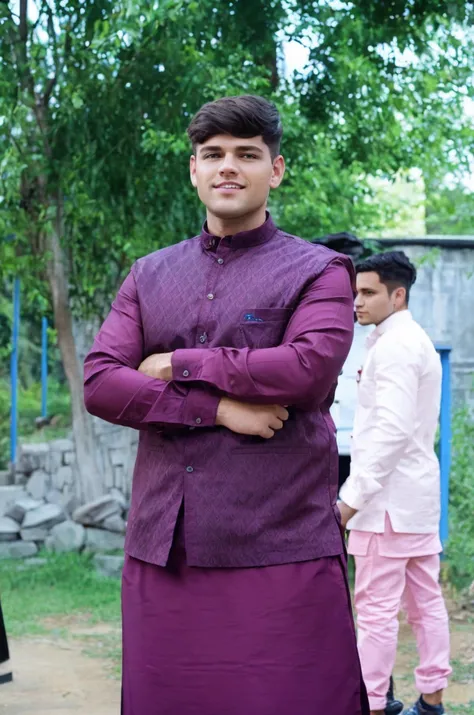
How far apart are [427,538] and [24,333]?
1211cm

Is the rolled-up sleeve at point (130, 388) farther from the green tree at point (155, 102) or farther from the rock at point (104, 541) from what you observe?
the rock at point (104, 541)

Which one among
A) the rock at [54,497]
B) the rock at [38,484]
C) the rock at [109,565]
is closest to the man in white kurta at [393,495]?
the rock at [109,565]

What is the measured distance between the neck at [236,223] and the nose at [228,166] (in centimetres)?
13

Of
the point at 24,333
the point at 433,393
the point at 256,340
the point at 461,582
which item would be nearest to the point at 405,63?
the point at 461,582

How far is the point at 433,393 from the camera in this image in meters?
4.48

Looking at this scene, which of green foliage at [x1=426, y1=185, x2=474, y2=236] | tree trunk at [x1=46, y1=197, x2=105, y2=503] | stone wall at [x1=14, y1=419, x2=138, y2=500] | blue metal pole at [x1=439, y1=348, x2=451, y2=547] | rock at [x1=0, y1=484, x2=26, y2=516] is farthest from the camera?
green foliage at [x1=426, y1=185, x2=474, y2=236]

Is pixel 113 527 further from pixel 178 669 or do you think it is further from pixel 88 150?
pixel 178 669

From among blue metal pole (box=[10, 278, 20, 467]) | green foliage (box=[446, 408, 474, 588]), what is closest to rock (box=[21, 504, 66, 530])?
blue metal pole (box=[10, 278, 20, 467])

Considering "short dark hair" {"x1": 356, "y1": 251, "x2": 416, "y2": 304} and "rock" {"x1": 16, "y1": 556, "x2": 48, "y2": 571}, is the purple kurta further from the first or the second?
"rock" {"x1": 16, "y1": 556, "x2": 48, "y2": 571}

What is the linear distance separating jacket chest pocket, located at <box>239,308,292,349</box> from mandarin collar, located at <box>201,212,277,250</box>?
8.3 inches

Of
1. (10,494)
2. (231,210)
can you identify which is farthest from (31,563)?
(231,210)

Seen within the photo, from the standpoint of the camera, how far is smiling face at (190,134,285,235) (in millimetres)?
2828

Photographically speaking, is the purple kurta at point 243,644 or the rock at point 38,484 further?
the rock at point 38,484

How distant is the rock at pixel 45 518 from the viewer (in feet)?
32.3
